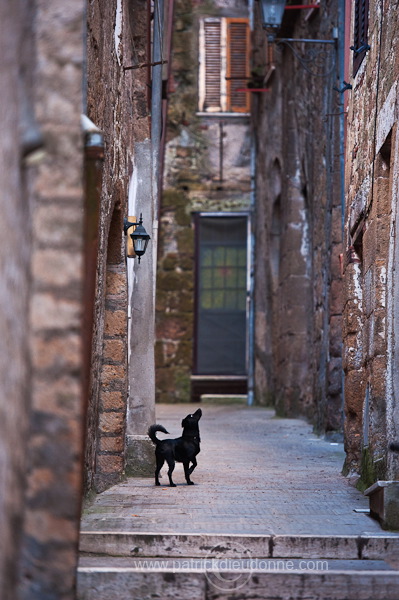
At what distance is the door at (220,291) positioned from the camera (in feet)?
61.2

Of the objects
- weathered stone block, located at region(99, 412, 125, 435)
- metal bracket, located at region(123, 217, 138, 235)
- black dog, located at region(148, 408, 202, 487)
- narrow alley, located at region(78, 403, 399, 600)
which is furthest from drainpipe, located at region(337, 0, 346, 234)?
weathered stone block, located at region(99, 412, 125, 435)

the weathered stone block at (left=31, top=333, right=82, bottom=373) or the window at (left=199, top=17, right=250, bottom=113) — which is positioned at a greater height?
the window at (left=199, top=17, right=250, bottom=113)

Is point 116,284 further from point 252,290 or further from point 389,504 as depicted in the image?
point 252,290

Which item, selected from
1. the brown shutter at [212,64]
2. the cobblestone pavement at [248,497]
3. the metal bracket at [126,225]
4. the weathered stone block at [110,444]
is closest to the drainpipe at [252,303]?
the brown shutter at [212,64]

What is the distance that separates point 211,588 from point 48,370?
6.20ft

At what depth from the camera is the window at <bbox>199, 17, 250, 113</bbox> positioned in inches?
759

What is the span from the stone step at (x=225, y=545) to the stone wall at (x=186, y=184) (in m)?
13.0

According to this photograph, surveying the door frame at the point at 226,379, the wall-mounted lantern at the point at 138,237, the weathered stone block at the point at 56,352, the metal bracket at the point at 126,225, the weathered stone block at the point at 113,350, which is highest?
the metal bracket at the point at 126,225

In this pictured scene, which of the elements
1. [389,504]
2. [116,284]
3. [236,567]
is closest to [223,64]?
[116,284]

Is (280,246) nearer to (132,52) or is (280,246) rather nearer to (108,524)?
(132,52)

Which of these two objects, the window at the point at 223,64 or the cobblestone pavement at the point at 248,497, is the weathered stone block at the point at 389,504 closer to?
the cobblestone pavement at the point at 248,497

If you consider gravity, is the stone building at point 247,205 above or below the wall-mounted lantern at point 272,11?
below

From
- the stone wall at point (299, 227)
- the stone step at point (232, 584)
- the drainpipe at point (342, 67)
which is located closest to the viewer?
the stone step at point (232, 584)

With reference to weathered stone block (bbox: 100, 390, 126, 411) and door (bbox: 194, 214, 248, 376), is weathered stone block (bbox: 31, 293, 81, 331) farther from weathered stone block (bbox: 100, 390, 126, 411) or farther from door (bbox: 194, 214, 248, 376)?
door (bbox: 194, 214, 248, 376)
